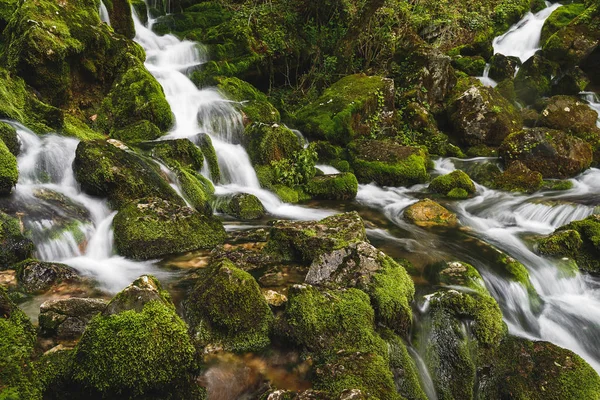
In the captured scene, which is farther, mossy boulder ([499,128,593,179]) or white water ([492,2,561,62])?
white water ([492,2,561,62])

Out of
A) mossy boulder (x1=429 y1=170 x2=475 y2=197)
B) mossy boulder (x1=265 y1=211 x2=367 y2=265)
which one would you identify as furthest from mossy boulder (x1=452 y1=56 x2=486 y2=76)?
mossy boulder (x1=265 y1=211 x2=367 y2=265)

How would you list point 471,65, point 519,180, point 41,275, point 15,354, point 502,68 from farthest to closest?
1. point 471,65
2. point 502,68
3. point 519,180
4. point 41,275
5. point 15,354

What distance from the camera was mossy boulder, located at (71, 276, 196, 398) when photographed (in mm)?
2555

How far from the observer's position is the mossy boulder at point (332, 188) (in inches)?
388

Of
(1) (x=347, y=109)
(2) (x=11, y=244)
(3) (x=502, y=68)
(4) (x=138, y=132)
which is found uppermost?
(4) (x=138, y=132)

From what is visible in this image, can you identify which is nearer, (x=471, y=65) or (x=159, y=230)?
(x=159, y=230)

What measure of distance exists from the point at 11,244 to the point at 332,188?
6.71 metres

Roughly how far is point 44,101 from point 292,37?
9.35 meters

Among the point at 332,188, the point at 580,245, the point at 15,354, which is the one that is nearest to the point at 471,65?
the point at 332,188

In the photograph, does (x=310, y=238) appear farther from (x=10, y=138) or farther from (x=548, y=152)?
(x=548, y=152)

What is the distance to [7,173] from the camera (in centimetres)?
542

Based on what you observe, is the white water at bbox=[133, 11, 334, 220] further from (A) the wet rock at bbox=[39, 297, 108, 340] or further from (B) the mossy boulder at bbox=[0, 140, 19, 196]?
(A) the wet rock at bbox=[39, 297, 108, 340]

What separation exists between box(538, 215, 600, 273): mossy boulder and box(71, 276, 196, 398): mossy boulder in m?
6.38

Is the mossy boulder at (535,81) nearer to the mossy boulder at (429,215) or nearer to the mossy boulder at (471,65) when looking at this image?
the mossy boulder at (471,65)
